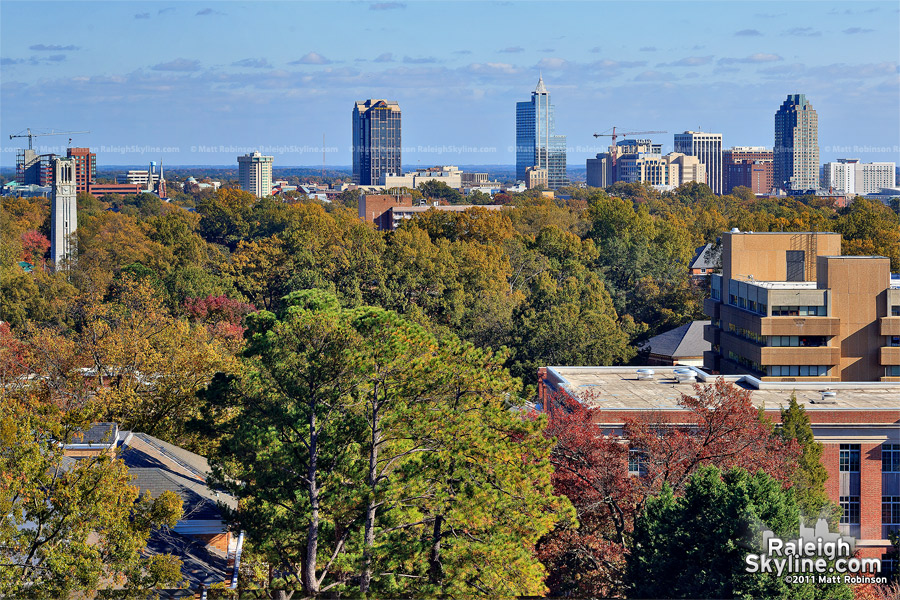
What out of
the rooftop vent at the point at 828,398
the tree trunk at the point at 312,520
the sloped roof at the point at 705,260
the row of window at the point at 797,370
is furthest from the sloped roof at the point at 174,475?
the sloped roof at the point at 705,260

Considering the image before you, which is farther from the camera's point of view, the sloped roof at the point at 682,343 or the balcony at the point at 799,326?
the sloped roof at the point at 682,343

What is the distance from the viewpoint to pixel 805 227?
8612 centimetres

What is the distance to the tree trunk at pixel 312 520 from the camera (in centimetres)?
2116

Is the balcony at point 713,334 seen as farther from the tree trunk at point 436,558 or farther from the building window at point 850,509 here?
the tree trunk at point 436,558

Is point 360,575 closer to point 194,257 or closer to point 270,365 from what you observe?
point 270,365

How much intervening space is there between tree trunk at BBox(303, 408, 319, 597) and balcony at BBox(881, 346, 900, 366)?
31060 mm

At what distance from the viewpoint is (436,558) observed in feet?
68.8

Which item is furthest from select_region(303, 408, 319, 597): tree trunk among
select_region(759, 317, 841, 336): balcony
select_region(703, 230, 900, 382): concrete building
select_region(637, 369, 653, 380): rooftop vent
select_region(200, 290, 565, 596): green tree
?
select_region(759, 317, 841, 336): balcony

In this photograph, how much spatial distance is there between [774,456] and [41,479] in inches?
747

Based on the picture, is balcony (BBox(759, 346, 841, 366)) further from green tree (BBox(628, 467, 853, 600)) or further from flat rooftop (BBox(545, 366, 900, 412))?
green tree (BBox(628, 467, 853, 600))

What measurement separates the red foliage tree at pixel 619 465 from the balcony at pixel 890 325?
56.3 feet

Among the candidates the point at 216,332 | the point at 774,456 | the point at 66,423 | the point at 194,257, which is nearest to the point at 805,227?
the point at 194,257

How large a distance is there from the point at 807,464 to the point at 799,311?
15.2 meters

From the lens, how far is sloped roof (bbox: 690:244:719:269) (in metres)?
92.9
